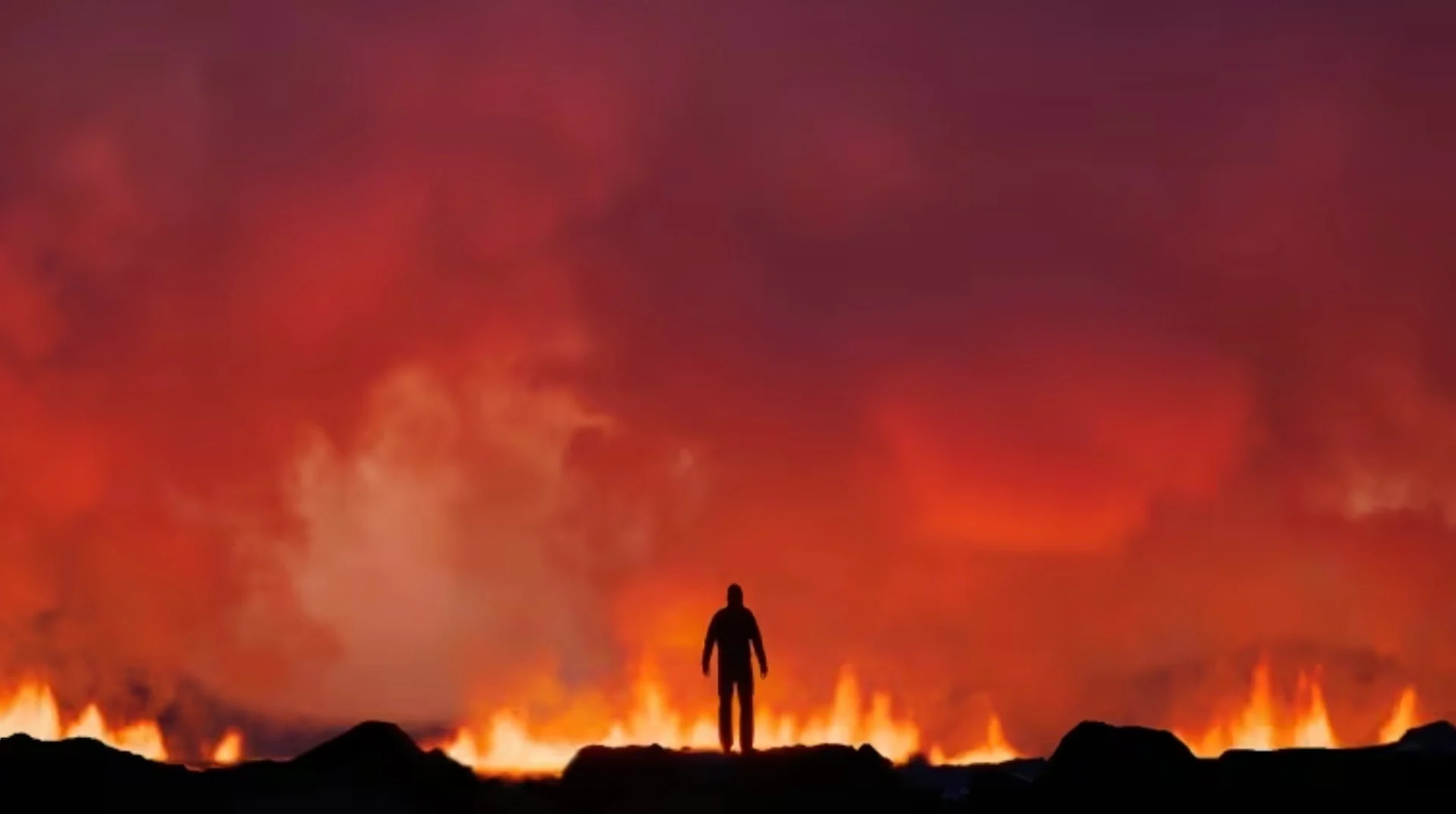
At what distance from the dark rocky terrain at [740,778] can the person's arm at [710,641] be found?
170 inches

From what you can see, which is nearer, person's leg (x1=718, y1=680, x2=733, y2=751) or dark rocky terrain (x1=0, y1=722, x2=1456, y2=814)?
dark rocky terrain (x1=0, y1=722, x2=1456, y2=814)

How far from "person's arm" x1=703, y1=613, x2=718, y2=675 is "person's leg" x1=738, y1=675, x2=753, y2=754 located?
0.89m

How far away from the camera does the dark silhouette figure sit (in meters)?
32.2

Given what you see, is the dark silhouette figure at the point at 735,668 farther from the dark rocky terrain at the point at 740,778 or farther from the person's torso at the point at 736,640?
the dark rocky terrain at the point at 740,778

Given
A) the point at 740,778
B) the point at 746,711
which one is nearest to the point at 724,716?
the point at 746,711

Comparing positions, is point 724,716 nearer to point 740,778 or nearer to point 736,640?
point 736,640

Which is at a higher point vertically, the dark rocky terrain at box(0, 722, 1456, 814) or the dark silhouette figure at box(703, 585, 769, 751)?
the dark silhouette figure at box(703, 585, 769, 751)

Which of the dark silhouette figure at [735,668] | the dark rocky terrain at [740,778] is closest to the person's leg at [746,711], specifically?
the dark silhouette figure at [735,668]

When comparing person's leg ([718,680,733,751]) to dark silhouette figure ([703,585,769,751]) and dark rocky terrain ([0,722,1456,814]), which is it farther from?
dark rocky terrain ([0,722,1456,814])

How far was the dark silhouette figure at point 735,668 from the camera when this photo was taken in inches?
1267

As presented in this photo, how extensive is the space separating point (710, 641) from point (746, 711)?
1.55 meters

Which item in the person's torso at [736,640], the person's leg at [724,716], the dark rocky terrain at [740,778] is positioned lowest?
the dark rocky terrain at [740,778]

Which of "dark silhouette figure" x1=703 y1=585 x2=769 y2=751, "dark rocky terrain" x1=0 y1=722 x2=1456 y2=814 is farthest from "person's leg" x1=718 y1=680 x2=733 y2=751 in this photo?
"dark rocky terrain" x1=0 y1=722 x2=1456 y2=814

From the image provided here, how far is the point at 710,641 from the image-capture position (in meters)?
32.8
